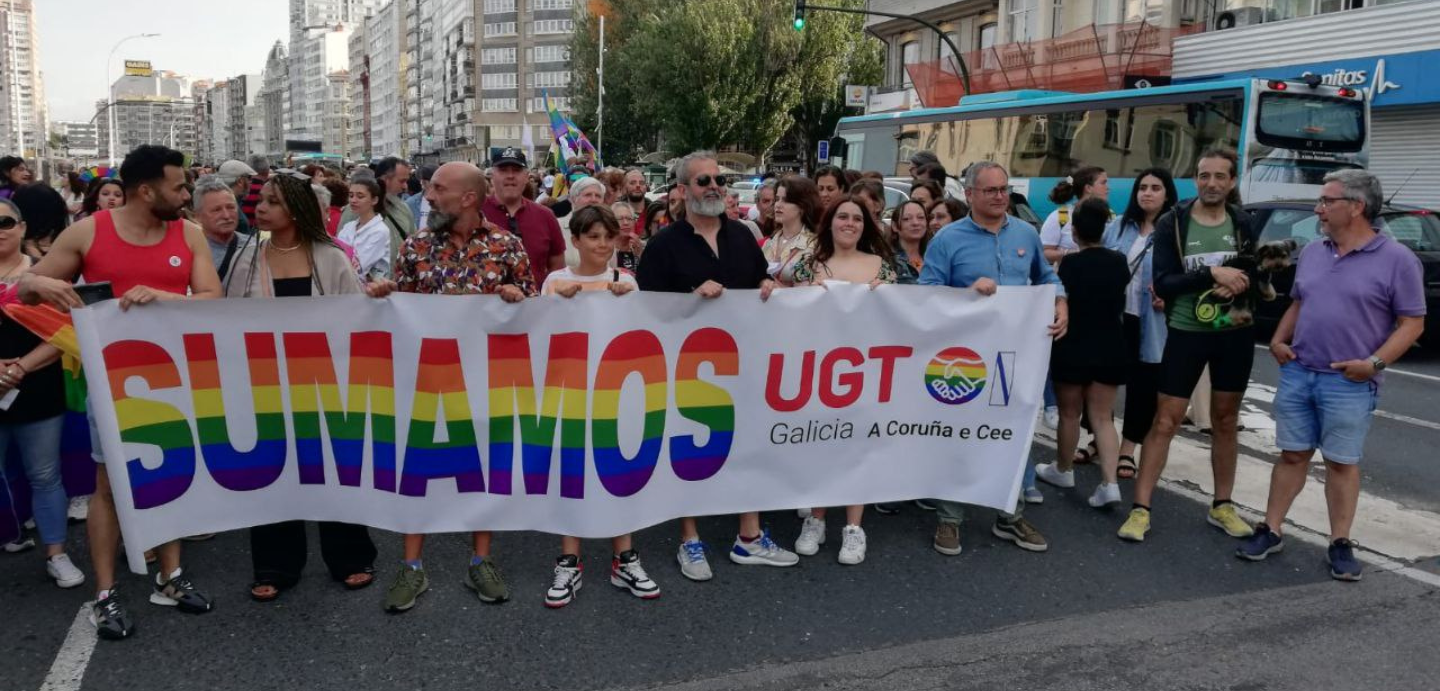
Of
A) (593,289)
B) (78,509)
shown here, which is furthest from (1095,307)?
(78,509)

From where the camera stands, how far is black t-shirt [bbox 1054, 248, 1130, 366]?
572 centimetres

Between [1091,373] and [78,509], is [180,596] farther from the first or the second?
[1091,373]

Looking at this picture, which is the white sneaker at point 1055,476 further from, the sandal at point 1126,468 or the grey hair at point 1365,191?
the grey hair at point 1365,191

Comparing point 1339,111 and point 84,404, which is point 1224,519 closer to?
point 84,404

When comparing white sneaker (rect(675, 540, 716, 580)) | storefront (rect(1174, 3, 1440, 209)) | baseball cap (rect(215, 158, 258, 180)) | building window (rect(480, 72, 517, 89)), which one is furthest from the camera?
building window (rect(480, 72, 517, 89))

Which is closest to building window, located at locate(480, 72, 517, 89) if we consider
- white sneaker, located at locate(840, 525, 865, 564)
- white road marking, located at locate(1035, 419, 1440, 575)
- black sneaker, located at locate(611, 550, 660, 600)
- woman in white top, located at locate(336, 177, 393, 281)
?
woman in white top, located at locate(336, 177, 393, 281)

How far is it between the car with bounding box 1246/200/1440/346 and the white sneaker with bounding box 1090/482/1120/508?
6733mm

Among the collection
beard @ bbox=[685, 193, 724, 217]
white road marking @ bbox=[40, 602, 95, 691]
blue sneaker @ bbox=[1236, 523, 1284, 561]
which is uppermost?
beard @ bbox=[685, 193, 724, 217]

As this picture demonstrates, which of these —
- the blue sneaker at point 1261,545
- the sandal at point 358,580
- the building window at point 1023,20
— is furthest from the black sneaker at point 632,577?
the building window at point 1023,20

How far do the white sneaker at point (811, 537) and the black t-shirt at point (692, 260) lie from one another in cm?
117

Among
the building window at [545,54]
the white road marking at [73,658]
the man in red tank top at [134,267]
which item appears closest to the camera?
the white road marking at [73,658]

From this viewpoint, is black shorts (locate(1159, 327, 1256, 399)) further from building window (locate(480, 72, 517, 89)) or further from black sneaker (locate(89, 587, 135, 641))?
building window (locate(480, 72, 517, 89))

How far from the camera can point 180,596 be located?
432 cm

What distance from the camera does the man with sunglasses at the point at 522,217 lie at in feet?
21.6
